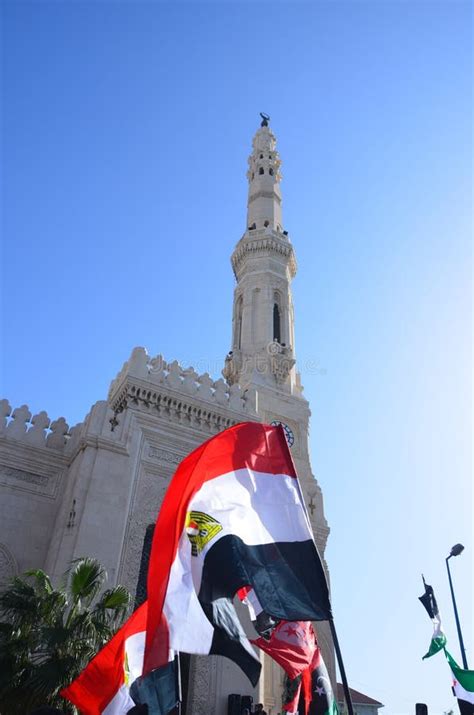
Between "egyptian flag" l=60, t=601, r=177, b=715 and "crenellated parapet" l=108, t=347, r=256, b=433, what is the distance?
35.0 feet

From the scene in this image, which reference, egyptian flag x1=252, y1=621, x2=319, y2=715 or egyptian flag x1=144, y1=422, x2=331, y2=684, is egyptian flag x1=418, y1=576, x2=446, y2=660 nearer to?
egyptian flag x1=252, y1=621, x2=319, y2=715

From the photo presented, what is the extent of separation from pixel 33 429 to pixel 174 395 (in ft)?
14.5

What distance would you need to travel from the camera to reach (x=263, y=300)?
2545 centimetres

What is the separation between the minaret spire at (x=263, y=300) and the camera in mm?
23422

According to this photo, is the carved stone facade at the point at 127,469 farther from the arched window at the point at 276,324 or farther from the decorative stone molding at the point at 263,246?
the decorative stone molding at the point at 263,246

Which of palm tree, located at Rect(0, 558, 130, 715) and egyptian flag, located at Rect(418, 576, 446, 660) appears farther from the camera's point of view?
egyptian flag, located at Rect(418, 576, 446, 660)

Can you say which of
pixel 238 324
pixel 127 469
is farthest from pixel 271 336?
pixel 127 469

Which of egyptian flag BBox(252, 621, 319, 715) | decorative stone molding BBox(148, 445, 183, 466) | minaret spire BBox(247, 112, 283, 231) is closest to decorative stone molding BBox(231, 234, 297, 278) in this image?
minaret spire BBox(247, 112, 283, 231)

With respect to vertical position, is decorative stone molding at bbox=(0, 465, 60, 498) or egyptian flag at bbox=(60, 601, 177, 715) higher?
decorative stone molding at bbox=(0, 465, 60, 498)

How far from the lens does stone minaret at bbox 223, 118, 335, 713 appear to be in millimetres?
21109

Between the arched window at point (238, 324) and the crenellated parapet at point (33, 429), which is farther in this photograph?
the arched window at point (238, 324)

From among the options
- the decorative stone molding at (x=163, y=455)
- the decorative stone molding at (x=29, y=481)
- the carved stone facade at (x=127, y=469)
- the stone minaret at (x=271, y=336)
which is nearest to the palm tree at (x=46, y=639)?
the carved stone facade at (x=127, y=469)

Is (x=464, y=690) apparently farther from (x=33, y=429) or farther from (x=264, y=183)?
(x=264, y=183)

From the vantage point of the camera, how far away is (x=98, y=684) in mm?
6344
